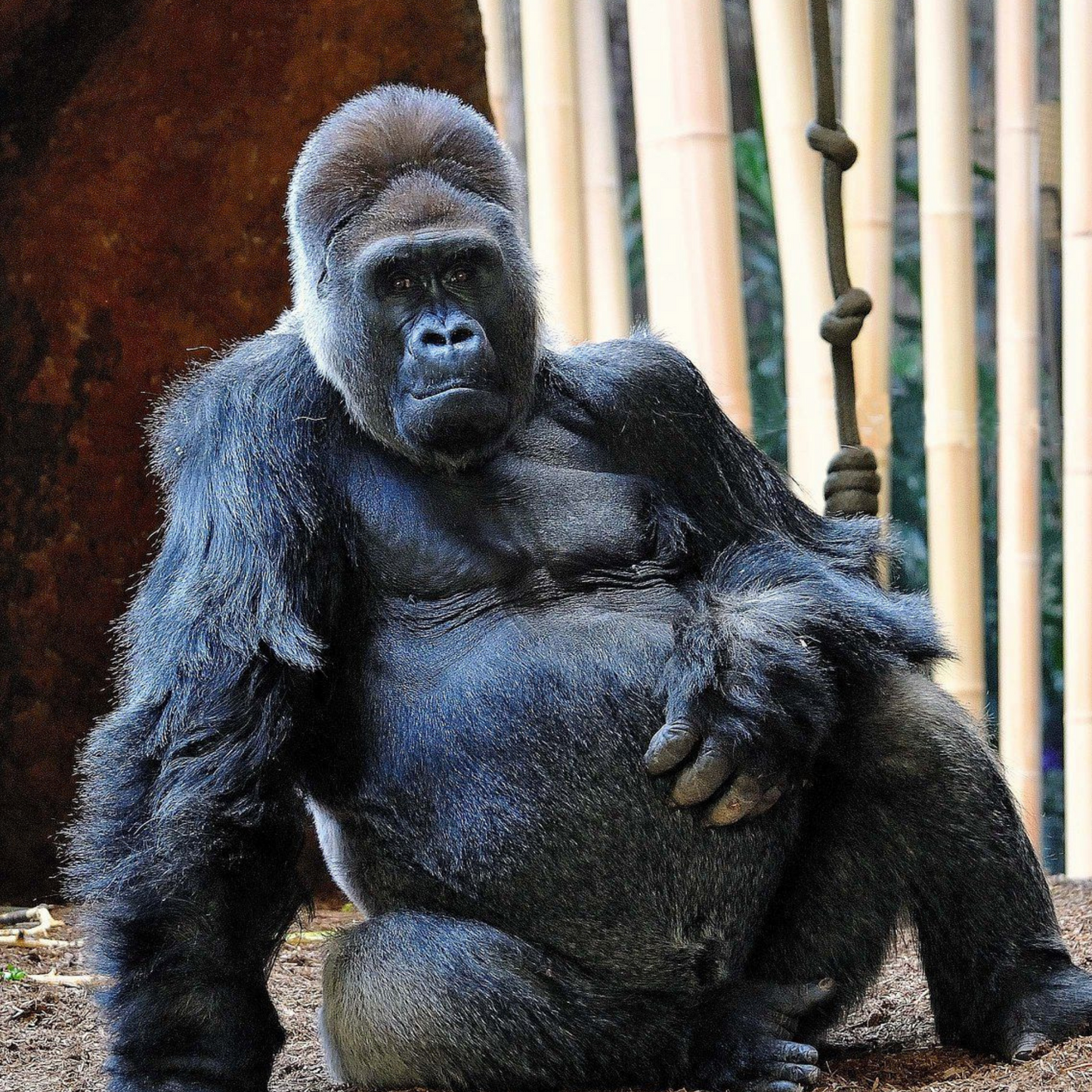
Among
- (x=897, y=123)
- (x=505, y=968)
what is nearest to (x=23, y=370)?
(x=505, y=968)

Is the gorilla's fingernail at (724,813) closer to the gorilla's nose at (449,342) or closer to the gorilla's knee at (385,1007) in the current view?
the gorilla's knee at (385,1007)

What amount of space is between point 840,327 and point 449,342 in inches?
36.9

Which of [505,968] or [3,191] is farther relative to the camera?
[3,191]

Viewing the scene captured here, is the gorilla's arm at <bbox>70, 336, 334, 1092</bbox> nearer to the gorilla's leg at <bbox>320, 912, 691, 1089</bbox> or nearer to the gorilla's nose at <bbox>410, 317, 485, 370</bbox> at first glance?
the gorilla's leg at <bbox>320, 912, 691, 1089</bbox>

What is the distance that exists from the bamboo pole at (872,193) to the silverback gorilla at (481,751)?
2.33 m

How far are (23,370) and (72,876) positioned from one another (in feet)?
6.02

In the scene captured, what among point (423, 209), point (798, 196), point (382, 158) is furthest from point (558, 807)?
point (798, 196)

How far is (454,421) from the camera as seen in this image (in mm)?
2305

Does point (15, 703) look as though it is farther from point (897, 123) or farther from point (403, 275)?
point (897, 123)

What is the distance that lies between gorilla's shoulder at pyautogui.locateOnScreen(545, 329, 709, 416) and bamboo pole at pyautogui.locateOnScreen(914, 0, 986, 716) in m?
2.56

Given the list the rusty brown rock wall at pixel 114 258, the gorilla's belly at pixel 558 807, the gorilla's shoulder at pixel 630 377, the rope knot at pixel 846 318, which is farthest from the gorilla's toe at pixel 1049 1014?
the rusty brown rock wall at pixel 114 258

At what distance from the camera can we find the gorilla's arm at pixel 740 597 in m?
2.26

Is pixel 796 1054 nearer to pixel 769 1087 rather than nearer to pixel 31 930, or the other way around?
pixel 769 1087

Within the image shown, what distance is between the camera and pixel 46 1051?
276 centimetres
